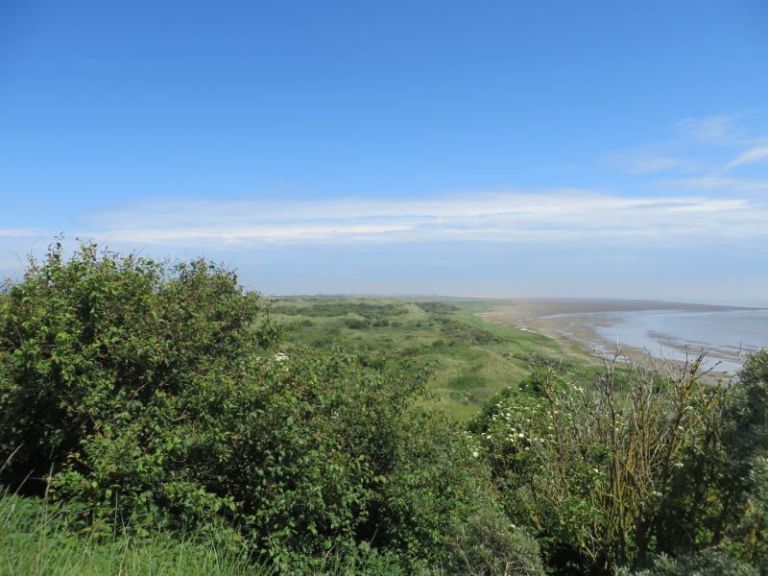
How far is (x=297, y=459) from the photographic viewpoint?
6.66 meters

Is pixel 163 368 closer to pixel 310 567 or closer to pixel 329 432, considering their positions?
pixel 329 432

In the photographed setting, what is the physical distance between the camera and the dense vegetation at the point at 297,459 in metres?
5.79

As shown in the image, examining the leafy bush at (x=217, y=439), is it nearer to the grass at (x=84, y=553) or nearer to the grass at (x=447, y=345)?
the grass at (x=84, y=553)

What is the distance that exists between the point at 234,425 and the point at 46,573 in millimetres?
2657

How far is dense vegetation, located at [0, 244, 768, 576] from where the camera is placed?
5.79 m

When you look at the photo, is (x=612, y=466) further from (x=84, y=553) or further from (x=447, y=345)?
(x=447, y=345)

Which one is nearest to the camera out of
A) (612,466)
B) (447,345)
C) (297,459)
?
(297,459)

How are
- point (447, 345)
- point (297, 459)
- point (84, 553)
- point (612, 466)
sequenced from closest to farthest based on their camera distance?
1. point (84, 553)
2. point (297, 459)
3. point (612, 466)
4. point (447, 345)

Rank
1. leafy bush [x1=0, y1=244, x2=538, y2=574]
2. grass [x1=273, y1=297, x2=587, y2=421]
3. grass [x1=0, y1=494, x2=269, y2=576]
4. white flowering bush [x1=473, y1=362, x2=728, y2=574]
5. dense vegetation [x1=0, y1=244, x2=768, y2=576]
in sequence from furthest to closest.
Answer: grass [x1=273, y1=297, x2=587, y2=421] < white flowering bush [x1=473, y1=362, x2=728, y2=574] < leafy bush [x1=0, y1=244, x2=538, y2=574] < dense vegetation [x1=0, y1=244, x2=768, y2=576] < grass [x1=0, y1=494, x2=269, y2=576]

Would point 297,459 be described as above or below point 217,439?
below

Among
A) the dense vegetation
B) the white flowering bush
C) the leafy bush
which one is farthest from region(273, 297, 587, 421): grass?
the white flowering bush

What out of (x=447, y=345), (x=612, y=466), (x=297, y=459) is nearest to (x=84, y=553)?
(x=297, y=459)

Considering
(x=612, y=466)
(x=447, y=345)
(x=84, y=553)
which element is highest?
(x=612, y=466)

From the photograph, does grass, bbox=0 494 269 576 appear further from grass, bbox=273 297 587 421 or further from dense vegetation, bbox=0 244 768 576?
grass, bbox=273 297 587 421
